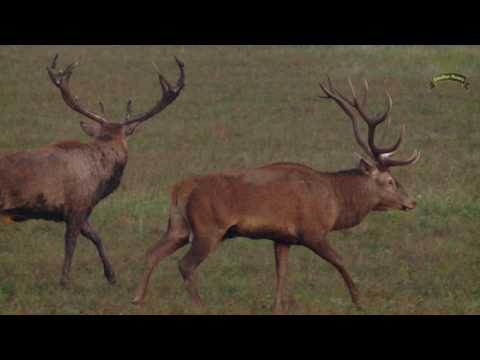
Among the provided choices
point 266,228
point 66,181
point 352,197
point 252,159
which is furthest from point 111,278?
point 252,159

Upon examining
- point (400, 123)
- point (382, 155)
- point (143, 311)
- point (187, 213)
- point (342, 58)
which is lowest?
point (143, 311)

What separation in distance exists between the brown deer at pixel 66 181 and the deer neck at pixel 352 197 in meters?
2.56

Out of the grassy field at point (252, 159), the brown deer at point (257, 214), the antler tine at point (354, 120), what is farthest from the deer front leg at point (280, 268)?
the antler tine at point (354, 120)

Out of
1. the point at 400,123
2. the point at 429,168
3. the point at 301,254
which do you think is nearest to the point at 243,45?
the point at 400,123

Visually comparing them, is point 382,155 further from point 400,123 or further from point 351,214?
point 400,123

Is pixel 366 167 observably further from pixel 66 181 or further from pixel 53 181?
pixel 53 181

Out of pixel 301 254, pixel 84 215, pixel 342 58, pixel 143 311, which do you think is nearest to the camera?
pixel 143 311

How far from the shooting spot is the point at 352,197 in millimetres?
12289

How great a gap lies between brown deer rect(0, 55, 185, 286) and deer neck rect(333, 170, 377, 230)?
8.39 ft

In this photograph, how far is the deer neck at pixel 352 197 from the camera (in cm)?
1220

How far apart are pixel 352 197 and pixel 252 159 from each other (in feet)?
24.2

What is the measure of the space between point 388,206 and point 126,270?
306 centimetres

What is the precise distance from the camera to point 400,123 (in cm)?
2212

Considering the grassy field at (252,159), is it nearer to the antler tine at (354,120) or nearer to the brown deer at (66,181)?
the brown deer at (66,181)
